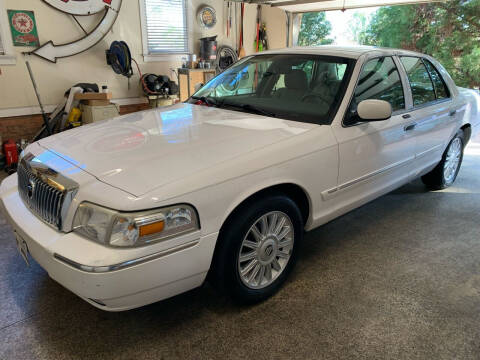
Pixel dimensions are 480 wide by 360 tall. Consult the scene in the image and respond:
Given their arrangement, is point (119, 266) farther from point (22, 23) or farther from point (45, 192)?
point (22, 23)

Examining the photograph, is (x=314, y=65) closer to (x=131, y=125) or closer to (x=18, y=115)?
(x=131, y=125)

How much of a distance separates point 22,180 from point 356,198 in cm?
215

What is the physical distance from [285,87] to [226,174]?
3.90 ft

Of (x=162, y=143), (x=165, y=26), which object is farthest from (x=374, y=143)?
(x=165, y=26)

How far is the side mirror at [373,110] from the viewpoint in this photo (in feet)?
7.18

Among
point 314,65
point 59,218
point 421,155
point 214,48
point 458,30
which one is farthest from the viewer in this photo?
point 458,30

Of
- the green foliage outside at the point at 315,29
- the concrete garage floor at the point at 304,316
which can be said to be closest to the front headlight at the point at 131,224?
the concrete garage floor at the point at 304,316

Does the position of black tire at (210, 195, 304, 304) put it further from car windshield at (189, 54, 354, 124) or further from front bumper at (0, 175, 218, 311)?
car windshield at (189, 54, 354, 124)

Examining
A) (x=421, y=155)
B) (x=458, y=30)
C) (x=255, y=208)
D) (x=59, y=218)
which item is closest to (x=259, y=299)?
(x=255, y=208)

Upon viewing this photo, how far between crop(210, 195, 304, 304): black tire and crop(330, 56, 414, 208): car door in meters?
0.40

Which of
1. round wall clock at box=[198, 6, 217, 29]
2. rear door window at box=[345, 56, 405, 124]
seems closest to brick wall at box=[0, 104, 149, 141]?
round wall clock at box=[198, 6, 217, 29]

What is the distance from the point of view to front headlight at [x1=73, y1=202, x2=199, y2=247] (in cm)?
149

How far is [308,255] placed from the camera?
8.73ft

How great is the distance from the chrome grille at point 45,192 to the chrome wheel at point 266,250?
90 centimetres
